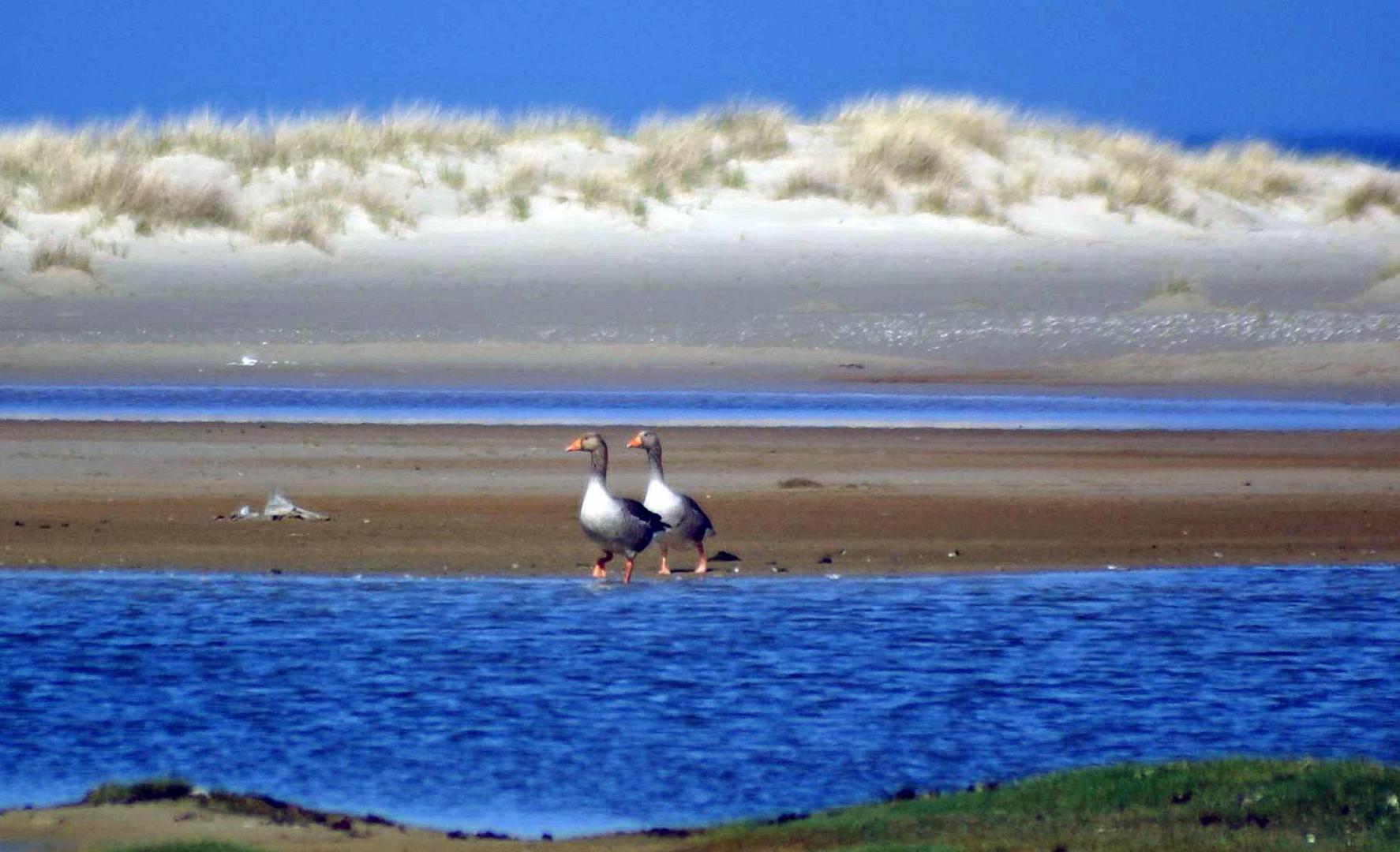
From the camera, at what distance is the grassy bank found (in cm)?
589

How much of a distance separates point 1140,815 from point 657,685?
281 cm

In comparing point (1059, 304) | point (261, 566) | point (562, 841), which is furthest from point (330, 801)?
point (1059, 304)

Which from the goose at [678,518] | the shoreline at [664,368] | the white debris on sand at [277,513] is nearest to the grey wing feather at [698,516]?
the goose at [678,518]

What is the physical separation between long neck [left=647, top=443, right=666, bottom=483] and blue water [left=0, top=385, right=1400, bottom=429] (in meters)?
4.99

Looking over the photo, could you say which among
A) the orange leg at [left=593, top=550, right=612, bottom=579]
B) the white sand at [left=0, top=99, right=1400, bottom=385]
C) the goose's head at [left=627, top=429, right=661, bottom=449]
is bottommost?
the orange leg at [left=593, top=550, right=612, bottom=579]

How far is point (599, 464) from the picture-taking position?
11453mm

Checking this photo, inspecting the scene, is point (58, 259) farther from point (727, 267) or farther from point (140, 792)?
point (140, 792)

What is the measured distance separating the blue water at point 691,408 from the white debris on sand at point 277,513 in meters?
4.02

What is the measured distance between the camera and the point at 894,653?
9.28 m

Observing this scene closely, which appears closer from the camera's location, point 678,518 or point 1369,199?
point 678,518

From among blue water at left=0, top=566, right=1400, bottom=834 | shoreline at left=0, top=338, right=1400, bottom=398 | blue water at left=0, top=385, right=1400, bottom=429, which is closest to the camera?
blue water at left=0, top=566, right=1400, bottom=834

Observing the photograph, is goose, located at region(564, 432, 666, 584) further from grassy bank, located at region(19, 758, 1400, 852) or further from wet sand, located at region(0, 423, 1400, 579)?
grassy bank, located at region(19, 758, 1400, 852)

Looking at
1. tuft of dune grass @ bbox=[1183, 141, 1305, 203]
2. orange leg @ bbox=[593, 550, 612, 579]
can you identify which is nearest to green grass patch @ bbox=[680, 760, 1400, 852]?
orange leg @ bbox=[593, 550, 612, 579]

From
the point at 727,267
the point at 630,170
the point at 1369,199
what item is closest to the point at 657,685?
the point at 727,267
